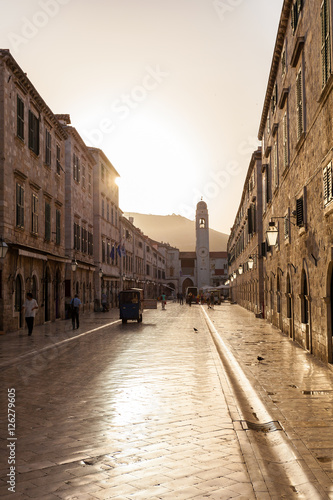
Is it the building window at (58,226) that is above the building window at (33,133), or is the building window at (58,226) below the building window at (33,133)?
below

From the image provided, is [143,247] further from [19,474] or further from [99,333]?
[19,474]

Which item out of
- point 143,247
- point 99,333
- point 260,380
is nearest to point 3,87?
point 99,333

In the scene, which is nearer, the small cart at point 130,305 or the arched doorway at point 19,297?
the arched doorway at point 19,297

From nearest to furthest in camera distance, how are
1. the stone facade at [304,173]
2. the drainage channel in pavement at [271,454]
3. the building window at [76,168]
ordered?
the drainage channel in pavement at [271,454], the stone facade at [304,173], the building window at [76,168]

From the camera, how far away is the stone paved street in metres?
4.62

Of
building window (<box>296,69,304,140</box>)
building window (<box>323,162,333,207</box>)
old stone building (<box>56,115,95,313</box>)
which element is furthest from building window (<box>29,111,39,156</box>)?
building window (<box>323,162,333,207</box>)

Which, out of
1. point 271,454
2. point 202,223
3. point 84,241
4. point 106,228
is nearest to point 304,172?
point 271,454

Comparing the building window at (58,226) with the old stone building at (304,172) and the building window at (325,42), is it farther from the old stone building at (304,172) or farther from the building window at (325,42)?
the building window at (325,42)

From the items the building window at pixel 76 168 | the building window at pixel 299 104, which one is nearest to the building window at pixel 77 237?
the building window at pixel 76 168

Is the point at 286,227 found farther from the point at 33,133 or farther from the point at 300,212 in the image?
the point at 33,133

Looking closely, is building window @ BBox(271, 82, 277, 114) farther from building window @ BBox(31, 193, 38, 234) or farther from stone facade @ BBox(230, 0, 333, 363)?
building window @ BBox(31, 193, 38, 234)

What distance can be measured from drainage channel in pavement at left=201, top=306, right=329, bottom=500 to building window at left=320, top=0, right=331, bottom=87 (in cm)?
618

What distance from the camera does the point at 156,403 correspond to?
26.0 ft

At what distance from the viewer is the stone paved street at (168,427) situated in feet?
15.2
